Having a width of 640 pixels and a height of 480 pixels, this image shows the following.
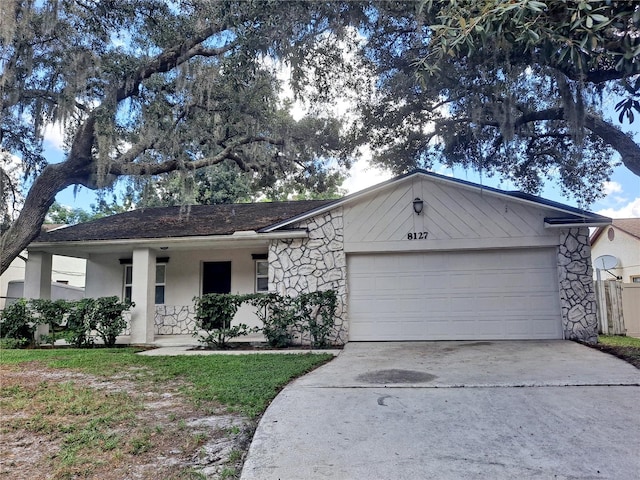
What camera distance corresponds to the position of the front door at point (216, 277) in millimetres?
12477

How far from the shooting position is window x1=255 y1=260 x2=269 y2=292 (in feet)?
40.2

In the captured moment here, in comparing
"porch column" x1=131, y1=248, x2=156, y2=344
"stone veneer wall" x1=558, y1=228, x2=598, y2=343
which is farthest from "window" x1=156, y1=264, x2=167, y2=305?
"stone veneer wall" x1=558, y1=228, x2=598, y2=343

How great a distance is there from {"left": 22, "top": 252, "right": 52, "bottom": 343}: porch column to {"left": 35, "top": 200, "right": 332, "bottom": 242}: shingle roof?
2.15 ft

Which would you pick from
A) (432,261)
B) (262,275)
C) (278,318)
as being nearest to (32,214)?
(262,275)

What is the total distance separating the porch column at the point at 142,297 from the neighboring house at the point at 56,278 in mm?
6694

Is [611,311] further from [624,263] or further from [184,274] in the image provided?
[184,274]

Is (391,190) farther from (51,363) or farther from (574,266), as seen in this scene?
(51,363)

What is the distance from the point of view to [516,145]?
10844 mm

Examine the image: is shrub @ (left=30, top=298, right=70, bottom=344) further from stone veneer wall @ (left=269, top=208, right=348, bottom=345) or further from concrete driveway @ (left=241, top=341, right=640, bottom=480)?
concrete driveway @ (left=241, top=341, right=640, bottom=480)

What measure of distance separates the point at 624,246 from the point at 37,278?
934 inches

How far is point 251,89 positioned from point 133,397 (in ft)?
25.7

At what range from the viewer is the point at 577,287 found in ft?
29.5

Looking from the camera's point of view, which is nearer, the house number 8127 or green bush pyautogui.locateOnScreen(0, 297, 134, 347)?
the house number 8127

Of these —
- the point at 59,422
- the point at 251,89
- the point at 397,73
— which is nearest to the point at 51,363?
the point at 59,422
